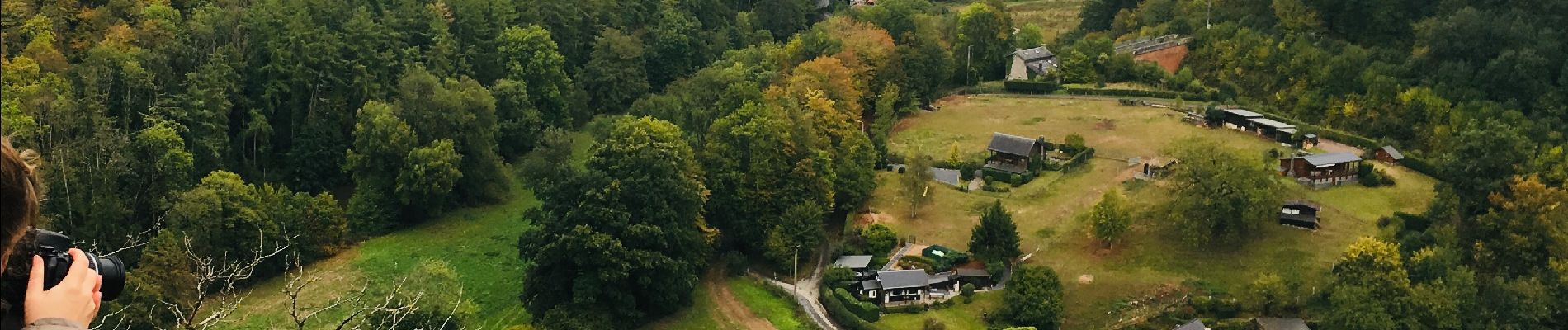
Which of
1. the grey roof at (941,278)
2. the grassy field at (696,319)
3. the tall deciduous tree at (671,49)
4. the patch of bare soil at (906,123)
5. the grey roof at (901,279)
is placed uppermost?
the tall deciduous tree at (671,49)

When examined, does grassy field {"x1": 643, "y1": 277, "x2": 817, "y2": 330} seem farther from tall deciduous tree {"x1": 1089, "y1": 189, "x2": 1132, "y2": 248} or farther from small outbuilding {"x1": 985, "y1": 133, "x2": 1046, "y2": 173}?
small outbuilding {"x1": 985, "y1": 133, "x2": 1046, "y2": 173}

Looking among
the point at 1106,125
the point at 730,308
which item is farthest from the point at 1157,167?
the point at 730,308

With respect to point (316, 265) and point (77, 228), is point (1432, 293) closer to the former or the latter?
point (316, 265)

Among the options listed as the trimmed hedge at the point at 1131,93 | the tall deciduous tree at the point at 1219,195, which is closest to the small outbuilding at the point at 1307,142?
the trimmed hedge at the point at 1131,93

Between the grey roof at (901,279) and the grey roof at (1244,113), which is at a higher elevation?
the grey roof at (1244,113)

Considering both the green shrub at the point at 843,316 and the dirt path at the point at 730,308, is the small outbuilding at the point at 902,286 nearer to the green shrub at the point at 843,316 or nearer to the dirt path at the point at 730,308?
the green shrub at the point at 843,316

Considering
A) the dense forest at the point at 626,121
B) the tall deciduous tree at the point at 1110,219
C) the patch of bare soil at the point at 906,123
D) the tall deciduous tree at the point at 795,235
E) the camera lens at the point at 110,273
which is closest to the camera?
the camera lens at the point at 110,273

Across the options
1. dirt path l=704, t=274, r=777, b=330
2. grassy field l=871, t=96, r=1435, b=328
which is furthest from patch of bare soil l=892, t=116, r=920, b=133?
dirt path l=704, t=274, r=777, b=330
